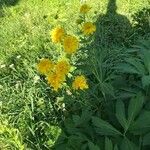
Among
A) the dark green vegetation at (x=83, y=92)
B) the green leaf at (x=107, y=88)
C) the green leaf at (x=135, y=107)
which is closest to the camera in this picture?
the green leaf at (x=135, y=107)

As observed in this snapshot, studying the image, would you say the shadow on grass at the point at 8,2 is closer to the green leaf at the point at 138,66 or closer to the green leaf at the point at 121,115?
the green leaf at the point at 138,66

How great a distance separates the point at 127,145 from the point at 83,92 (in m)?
0.85

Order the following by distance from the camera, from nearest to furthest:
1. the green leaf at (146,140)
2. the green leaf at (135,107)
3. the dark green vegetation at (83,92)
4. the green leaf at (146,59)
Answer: the green leaf at (146,140) < the green leaf at (135,107) < the dark green vegetation at (83,92) < the green leaf at (146,59)

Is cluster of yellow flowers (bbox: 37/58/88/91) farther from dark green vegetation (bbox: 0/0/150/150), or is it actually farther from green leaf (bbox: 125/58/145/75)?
green leaf (bbox: 125/58/145/75)

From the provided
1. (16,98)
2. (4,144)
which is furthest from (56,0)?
(4,144)

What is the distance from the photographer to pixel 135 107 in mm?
2898

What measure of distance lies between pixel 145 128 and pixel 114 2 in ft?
12.8

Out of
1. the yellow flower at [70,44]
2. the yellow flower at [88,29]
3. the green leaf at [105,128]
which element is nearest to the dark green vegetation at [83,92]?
the green leaf at [105,128]

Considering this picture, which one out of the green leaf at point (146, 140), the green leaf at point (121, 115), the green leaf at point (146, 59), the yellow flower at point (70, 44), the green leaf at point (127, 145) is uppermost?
the yellow flower at point (70, 44)

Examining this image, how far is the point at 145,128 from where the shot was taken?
290 centimetres

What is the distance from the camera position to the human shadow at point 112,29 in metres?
5.30

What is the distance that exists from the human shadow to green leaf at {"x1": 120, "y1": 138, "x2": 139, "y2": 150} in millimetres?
2404

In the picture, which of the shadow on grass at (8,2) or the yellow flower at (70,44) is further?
the shadow on grass at (8,2)

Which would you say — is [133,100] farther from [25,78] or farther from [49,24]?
[49,24]
